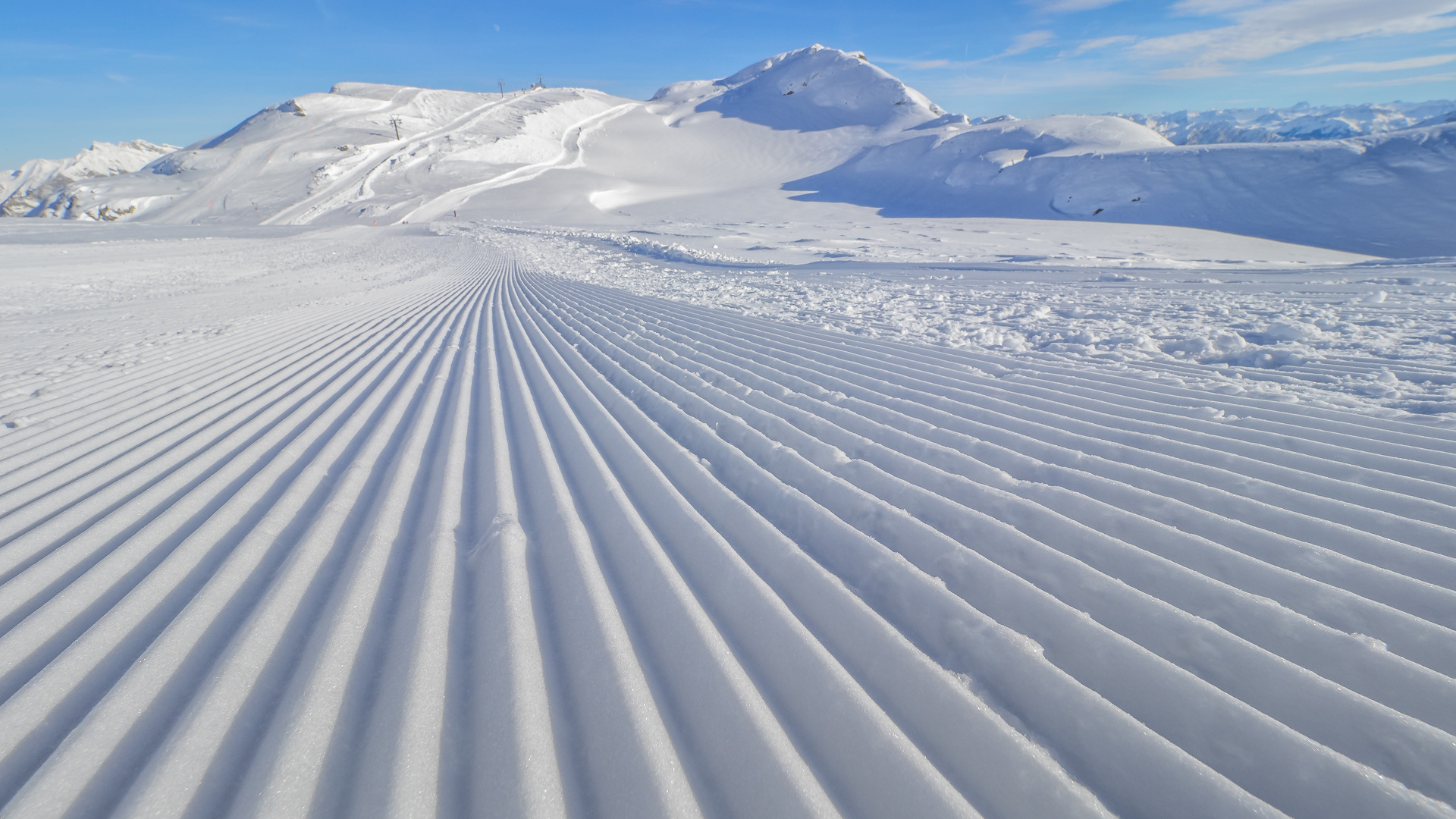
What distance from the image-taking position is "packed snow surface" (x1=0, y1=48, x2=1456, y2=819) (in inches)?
52.2

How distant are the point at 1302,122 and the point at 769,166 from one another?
79.0m

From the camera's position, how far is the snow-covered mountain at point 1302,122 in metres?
59.2

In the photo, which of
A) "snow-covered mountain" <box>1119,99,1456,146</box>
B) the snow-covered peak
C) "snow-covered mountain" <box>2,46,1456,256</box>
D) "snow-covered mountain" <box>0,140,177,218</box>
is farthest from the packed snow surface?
"snow-covered mountain" <box>0,140,177,218</box>

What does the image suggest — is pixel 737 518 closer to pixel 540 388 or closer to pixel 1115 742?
pixel 1115 742

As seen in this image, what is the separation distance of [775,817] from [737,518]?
1312 millimetres

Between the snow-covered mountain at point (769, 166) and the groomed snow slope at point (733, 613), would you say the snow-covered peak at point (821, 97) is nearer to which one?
the snow-covered mountain at point (769, 166)

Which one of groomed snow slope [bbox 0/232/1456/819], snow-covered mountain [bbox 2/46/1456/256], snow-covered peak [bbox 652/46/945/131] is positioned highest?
snow-covered peak [bbox 652/46/945/131]

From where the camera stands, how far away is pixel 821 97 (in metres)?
58.1

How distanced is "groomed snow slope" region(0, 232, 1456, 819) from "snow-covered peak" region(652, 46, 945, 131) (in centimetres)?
5600

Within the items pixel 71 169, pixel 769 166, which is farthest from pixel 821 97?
pixel 71 169

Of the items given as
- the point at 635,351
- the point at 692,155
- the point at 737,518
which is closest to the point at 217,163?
the point at 692,155

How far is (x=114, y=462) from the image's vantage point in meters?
2.95

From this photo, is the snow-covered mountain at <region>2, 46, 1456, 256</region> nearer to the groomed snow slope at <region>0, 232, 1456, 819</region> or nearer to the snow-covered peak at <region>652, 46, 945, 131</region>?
the snow-covered peak at <region>652, 46, 945, 131</region>

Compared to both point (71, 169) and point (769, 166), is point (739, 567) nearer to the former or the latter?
point (769, 166)
